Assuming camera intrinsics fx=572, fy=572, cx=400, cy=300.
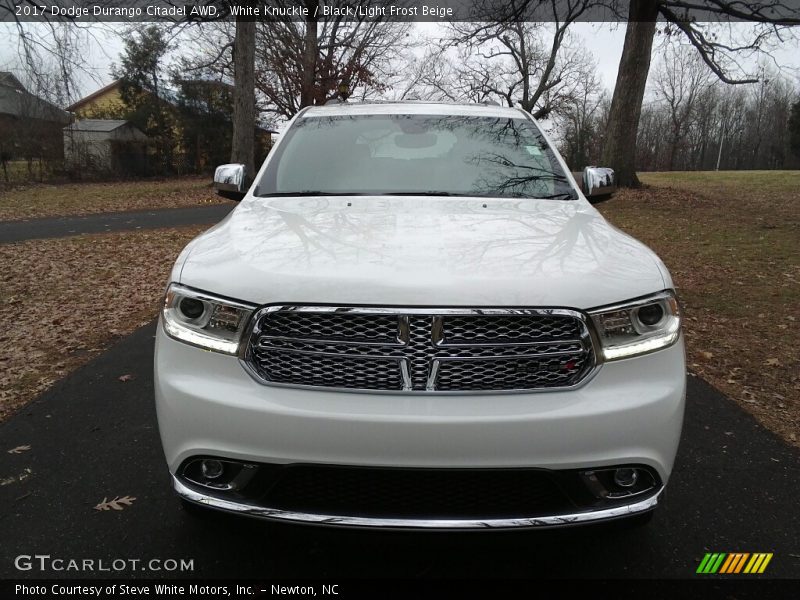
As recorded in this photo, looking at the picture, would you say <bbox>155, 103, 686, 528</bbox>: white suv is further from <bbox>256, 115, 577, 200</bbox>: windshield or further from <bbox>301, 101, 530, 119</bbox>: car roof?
<bbox>301, 101, 530, 119</bbox>: car roof

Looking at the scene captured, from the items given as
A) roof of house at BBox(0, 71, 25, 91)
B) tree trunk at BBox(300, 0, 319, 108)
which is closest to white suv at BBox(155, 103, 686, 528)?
roof of house at BBox(0, 71, 25, 91)

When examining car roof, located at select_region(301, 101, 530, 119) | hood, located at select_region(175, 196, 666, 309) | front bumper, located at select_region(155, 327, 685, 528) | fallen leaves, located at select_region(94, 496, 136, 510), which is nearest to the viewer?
front bumper, located at select_region(155, 327, 685, 528)

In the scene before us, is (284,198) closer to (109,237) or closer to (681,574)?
(681,574)

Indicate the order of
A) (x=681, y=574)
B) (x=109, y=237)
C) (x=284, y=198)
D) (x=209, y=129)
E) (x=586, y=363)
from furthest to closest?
1. (x=209, y=129)
2. (x=109, y=237)
3. (x=284, y=198)
4. (x=681, y=574)
5. (x=586, y=363)

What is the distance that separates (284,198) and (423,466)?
1738 millimetres

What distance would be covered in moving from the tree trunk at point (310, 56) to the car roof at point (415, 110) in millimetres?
24234

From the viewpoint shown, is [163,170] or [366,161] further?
[163,170]

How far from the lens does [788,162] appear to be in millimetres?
56500

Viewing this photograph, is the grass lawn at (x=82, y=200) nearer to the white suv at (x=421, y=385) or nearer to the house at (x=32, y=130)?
the house at (x=32, y=130)

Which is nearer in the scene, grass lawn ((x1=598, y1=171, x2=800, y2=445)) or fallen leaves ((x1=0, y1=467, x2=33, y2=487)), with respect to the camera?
fallen leaves ((x1=0, y1=467, x2=33, y2=487))

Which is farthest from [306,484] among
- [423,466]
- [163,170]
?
[163,170]

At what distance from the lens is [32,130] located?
952 inches

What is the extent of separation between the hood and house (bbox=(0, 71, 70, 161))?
26.0m

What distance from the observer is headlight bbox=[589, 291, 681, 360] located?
1.93 meters
